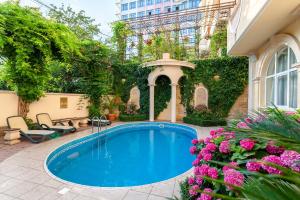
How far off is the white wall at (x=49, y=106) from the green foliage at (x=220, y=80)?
731 cm

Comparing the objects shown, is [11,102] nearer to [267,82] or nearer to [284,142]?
[284,142]

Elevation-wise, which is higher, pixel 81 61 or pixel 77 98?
pixel 81 61

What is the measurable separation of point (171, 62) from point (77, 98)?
660 centimetres

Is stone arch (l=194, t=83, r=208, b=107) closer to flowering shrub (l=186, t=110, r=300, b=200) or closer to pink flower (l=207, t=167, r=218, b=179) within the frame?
flowering shrub (l=186, t=110, r=300, b=200)

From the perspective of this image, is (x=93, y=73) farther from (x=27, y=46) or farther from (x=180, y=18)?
(x=180, y=18)

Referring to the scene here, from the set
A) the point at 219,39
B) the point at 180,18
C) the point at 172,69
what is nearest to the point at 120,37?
the point at 180,18

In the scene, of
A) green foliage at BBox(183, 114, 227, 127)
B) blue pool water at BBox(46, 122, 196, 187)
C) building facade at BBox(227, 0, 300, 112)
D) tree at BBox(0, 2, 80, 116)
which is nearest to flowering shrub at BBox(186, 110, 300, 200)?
building facade at BBox(227, 0, 300, 112)

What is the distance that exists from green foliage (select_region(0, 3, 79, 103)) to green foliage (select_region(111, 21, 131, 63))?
27.8ft

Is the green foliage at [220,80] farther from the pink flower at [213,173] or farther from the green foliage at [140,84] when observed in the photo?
the pink flower at [213,173]

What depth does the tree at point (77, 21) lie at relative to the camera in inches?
674

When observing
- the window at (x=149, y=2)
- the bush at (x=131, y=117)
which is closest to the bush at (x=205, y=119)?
the bush at (x=131, y=117)

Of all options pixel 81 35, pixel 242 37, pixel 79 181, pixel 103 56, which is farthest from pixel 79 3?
pixel 79 181

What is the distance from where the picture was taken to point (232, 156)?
2.37m

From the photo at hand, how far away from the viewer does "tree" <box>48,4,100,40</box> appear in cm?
1711
